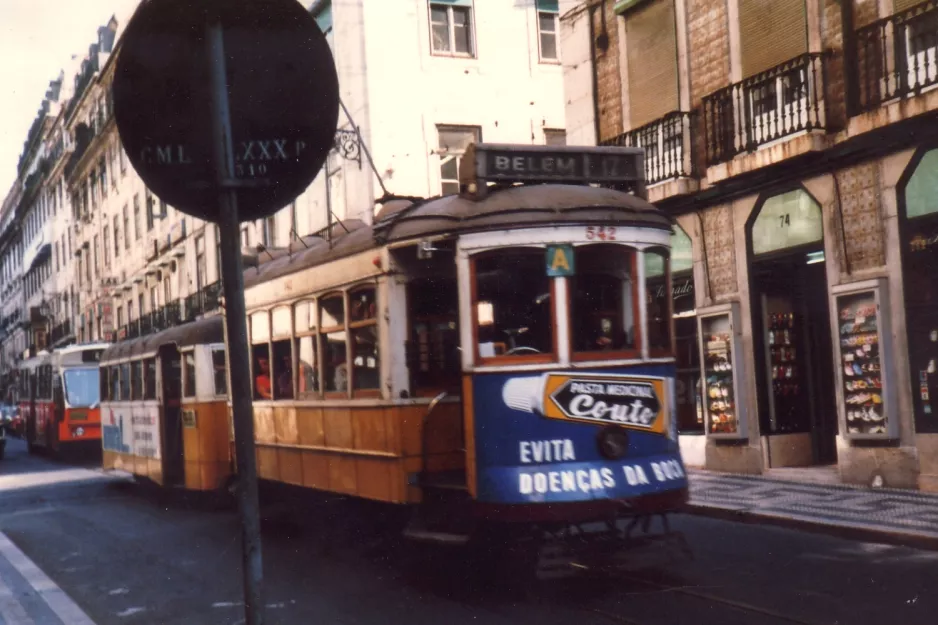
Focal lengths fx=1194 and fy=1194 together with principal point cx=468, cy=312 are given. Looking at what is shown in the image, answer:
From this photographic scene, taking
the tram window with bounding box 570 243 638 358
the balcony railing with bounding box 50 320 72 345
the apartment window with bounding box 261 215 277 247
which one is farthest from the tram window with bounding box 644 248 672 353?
the balcony railing with bounding box 50 320 72 345

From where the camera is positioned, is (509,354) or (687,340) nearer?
(509,354)

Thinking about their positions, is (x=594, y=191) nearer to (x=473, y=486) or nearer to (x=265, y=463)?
(x=473, y=486)

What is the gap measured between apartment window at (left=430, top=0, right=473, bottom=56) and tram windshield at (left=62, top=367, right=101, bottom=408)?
12.1 meters

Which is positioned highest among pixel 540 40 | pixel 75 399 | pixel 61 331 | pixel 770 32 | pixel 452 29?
pixel 452 29

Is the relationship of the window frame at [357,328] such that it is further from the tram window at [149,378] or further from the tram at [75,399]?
the tram at [75,399]

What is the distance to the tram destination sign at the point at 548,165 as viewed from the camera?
9.32 meters

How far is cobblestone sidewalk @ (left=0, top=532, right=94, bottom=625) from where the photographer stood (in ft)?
27.8

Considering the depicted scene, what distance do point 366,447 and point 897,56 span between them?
8262 millimetres

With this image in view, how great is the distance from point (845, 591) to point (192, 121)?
628 cm

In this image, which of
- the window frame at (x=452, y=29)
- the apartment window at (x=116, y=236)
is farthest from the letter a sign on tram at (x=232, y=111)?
the apartment window at (x=116, y=236)

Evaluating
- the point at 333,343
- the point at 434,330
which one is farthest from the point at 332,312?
the point at 434,330

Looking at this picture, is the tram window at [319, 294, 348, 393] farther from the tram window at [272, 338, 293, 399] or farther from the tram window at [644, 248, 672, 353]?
the tram window at [644, 248, 672, 353]

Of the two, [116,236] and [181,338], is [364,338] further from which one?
[116,236]

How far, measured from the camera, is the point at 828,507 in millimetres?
12367
